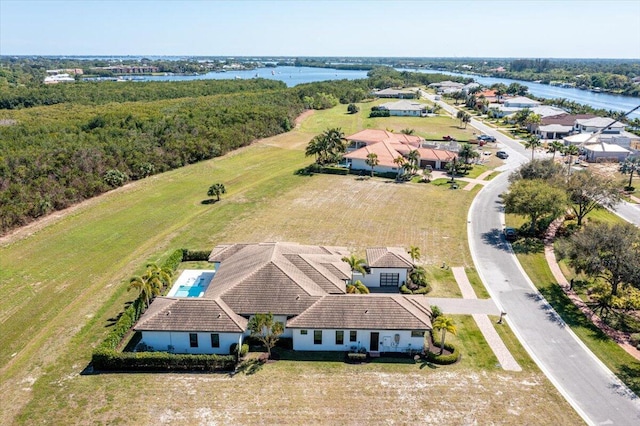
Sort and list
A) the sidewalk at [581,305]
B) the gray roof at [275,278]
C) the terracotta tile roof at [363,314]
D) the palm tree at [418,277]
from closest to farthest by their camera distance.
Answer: the terracotta tile roof at [363,314]
the sidewalk at [581,305]
the gray roof at [275,278]
the palm tree at [418,277]

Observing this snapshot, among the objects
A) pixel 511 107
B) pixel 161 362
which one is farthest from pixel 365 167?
pixel 511 107

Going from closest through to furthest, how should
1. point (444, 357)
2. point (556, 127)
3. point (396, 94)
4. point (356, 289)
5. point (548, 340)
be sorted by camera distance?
point (444, 357), point (548, 340), point (356, 289), point (556, 127), point (396, 94)

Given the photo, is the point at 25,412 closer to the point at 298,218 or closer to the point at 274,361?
the point at 274,361

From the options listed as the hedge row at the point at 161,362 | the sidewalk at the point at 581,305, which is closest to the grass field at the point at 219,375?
the hedge row at the point at 161,362

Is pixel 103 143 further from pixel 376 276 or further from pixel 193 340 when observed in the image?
pixel 376 276

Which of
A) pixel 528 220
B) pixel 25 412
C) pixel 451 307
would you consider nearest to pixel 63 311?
pixel 25 412

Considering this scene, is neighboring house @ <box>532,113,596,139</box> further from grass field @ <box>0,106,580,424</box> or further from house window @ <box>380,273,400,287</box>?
house window @ <box>380,273,400,287</box>

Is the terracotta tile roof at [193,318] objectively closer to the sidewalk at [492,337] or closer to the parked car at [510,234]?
the sidewalk at [492,337]
